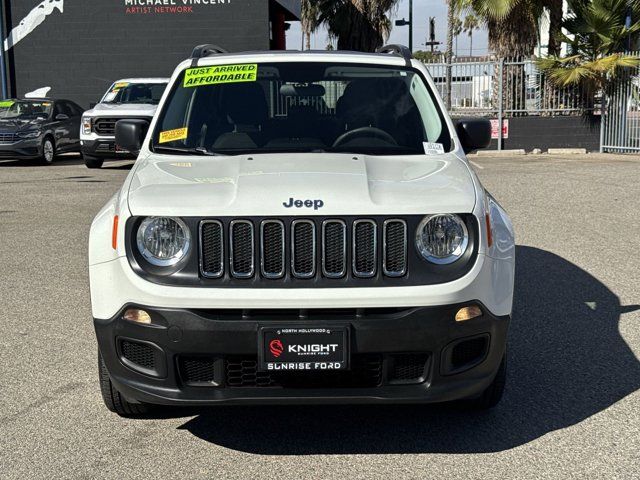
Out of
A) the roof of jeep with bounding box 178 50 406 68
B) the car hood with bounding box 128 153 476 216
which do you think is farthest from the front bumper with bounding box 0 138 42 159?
the car hood with bounding box 128 153 476 216

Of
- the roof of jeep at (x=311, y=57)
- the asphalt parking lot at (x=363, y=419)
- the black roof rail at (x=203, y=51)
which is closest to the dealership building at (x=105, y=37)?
the asphalt parking lot at (x=363, y=419)

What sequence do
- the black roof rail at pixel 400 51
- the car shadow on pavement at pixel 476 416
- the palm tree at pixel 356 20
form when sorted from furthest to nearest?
the palm tree at pixel 356 20 < the black roof rail at pixel 400 51 < the car shadow on pavement at pixel 476 416

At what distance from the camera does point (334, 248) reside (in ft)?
12.0

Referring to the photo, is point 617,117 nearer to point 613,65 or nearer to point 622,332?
point 613,65

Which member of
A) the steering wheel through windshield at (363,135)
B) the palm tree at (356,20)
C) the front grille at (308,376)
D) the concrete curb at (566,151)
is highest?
the palm tree at (356,20)

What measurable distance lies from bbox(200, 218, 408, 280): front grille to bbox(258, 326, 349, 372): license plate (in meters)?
0.23

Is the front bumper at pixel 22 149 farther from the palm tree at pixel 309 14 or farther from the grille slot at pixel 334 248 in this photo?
the palm tree at pixel 309 14

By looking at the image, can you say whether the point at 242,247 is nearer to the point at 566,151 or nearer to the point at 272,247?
the point at 272,247

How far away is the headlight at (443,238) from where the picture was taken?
12.2 ft

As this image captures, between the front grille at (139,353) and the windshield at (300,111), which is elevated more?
the windshield at (300,111)

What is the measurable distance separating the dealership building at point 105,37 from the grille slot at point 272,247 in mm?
23820

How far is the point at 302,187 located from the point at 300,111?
4.59 feet

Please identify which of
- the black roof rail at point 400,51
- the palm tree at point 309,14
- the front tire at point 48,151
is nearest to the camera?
the black roof rail at point 400,51

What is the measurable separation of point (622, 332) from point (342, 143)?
94.9 inches
